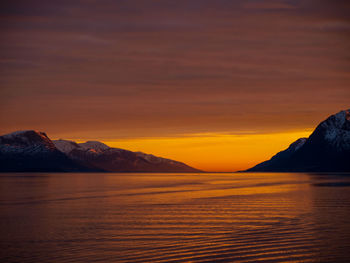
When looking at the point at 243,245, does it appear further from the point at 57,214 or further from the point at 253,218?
the point at 57,214

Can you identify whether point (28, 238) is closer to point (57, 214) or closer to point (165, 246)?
point (165, 246)

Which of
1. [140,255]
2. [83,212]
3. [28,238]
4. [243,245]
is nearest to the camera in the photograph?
[140,255]

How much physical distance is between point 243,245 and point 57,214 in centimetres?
2985

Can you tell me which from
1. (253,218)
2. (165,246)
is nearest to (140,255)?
(165,246)

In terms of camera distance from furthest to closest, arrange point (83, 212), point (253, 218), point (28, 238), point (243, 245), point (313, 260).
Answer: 1. point (83, 212)
2. point (253, 218)
3. point (28, 238)
4. point (243, 245)
5. point (313, 260)

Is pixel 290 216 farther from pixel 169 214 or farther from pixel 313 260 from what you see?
pixel 313 260

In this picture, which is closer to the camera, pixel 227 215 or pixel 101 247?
pixel 101 247

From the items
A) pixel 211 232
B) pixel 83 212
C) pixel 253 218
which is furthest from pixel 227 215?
pixel 83 212

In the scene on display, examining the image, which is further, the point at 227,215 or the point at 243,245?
the point at 227,215

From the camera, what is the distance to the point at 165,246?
31.8 m

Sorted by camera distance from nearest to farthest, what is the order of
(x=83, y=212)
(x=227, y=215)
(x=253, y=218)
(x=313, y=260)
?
(x=313, y=260) → (x=253, y=218) → (x=227, y=215) → (x=83, y=212)

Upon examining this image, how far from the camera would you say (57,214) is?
178 feet

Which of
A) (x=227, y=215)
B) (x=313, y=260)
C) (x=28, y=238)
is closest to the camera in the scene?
(x=313, y=260)

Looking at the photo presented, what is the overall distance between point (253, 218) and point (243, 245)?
651 inches
